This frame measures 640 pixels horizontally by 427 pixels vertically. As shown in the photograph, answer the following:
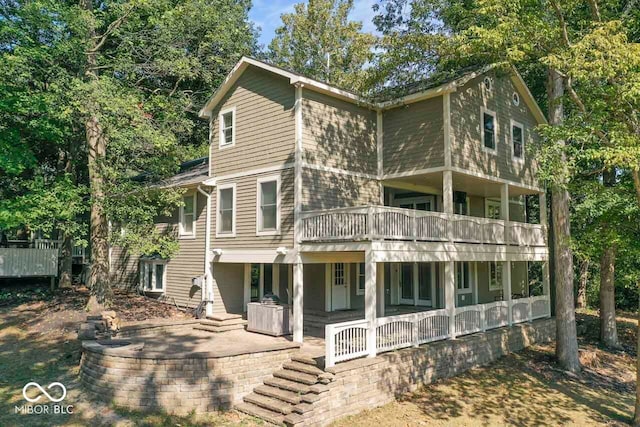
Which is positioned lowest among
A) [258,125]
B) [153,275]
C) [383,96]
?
[153,275]

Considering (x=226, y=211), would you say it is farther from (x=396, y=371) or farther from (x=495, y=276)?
(x=495, y=276)

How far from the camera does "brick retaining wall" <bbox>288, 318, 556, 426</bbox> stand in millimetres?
8875

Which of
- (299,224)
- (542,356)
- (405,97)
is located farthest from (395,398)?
(405,97)

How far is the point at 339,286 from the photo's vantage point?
580 inches

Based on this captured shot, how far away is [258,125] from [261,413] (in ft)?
Result: 28.3

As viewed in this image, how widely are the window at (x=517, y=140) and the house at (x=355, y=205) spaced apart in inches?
2.4

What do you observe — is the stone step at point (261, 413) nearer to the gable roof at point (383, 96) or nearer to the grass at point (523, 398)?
the grass at point (523, 398)

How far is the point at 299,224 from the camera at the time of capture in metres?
12.2

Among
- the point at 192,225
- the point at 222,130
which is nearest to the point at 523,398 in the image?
the point at 192,225

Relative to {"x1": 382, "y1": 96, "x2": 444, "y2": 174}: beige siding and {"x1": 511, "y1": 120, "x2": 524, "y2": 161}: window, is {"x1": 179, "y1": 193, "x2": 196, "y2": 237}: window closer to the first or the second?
{"x1": 382, "y1": 96, "x2": 444, "y2": 174}: beige siding

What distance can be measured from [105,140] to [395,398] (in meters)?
13.3

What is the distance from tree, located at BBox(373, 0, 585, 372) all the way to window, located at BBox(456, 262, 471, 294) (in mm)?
4122

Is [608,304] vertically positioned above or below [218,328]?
above

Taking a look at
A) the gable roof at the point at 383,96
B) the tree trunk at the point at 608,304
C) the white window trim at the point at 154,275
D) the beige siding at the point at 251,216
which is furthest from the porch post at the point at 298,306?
the tree trunk at the point at 608,304
